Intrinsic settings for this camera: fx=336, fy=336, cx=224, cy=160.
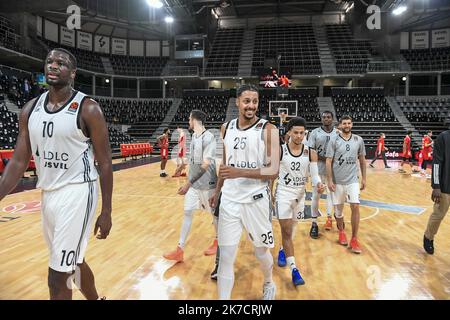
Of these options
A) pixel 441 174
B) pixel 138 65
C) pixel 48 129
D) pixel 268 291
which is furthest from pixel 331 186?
pixel 138 65

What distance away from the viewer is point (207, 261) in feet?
13.4

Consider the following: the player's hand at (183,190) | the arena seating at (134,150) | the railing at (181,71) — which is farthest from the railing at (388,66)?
the player's hand at (183,190)

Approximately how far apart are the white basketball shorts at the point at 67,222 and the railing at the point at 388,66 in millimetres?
27460

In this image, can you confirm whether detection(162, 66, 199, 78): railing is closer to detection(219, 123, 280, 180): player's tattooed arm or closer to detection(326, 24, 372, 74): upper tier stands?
detection(326, 24, 372, 74): upper tier stands

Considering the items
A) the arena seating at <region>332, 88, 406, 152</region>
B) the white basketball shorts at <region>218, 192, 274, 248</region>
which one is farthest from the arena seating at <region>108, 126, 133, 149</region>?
the white basketball shorts at <region>218, 192, 274, 248</region>

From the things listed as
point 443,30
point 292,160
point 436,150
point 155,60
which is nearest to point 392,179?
point 436,150

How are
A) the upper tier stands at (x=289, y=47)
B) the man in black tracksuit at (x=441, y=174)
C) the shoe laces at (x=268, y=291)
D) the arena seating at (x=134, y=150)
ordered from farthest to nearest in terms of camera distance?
the upper tier stands at (x=289, y=47)
the arena seating at (x=134, y=150)
the man in black tracksuit at (x=441, y=174)
the shoe laces at (x=268, y=291)

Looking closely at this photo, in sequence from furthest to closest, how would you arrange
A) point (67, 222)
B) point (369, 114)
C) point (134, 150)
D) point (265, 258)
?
point (369, 114)
point (134, 150)
point (265, 258)
point (67, 222)

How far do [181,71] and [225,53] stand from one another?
4512mm

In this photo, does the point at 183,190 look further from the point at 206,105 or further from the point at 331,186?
the point at 206,105

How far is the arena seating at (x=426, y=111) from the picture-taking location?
22.7 m

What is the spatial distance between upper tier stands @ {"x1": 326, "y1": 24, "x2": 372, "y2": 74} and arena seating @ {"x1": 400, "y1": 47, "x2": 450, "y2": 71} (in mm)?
3308

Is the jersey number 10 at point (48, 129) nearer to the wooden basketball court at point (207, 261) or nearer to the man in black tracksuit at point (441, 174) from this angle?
the wooden basketball court at point (207, 261)

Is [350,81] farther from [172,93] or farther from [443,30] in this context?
[172,93]
